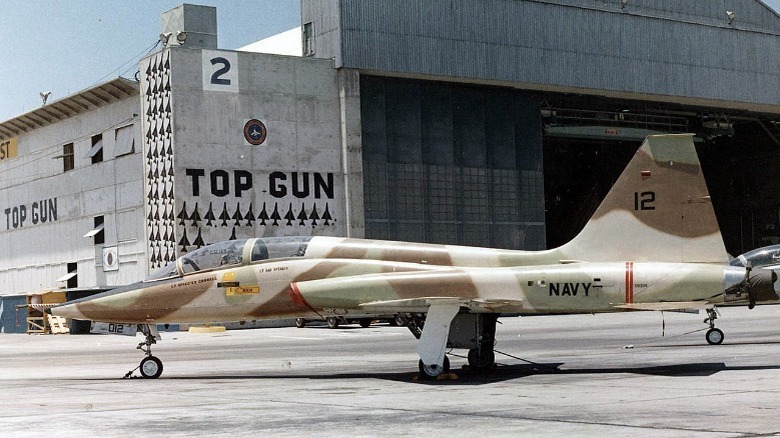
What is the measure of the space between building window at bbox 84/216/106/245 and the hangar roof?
679 centimetres

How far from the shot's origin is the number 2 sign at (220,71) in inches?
2135

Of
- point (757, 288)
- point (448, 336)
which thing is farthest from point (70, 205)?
point (757, 288)

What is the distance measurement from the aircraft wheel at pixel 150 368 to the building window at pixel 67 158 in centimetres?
4601

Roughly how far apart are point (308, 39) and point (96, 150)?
1429 cm

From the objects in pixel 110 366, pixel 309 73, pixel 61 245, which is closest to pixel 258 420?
pixel 110 366

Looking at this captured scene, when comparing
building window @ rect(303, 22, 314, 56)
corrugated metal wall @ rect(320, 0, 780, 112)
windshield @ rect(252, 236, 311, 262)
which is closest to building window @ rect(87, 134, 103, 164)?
building window @ rect(303, 22, 314, 56)

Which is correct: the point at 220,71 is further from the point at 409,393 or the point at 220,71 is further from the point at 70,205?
the point at 409,393

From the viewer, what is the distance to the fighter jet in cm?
1836

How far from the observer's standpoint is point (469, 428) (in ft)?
38.2

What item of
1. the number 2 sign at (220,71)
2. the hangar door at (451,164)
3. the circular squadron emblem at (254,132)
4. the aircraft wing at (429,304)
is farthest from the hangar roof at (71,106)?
the aircraft wing at (429,304)

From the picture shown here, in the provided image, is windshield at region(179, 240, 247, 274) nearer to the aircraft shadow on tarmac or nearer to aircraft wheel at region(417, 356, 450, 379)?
the aircraft shadow on tarmac

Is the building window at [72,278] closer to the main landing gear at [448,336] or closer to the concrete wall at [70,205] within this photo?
the concrete wall at [70,205]

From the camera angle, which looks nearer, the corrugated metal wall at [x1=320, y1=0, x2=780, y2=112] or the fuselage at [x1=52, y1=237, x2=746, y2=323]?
the fuselage at [x1=52, y1=237, x2=746, y2=323]

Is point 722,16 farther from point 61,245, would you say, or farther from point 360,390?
point 360,390
